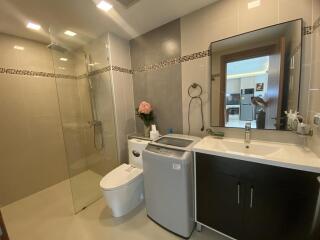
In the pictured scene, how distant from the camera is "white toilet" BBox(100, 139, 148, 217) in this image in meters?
1.68

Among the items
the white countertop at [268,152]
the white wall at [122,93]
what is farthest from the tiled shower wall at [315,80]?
the white wall at [122,93]

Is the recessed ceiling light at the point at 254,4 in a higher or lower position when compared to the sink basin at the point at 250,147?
higher

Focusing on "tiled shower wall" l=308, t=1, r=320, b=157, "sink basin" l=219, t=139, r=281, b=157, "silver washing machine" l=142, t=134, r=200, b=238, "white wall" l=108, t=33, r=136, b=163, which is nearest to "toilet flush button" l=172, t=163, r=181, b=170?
"silver washing machine" l=142, t=134, r=200, b=238

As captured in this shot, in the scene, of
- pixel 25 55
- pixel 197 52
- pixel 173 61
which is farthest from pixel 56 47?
pixel 197 52

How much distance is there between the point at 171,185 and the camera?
1.42 metres

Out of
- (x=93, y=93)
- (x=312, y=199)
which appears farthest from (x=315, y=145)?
(x=93, y=93)

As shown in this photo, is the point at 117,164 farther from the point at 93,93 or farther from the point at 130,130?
the point at 93,93

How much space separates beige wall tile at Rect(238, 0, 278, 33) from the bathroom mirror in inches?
2.3

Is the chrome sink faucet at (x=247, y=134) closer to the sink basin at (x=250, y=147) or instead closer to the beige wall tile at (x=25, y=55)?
the sink basin at (x=250, y=147)

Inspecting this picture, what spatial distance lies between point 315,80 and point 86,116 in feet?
8.90

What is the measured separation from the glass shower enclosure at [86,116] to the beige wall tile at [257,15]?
1.70 m

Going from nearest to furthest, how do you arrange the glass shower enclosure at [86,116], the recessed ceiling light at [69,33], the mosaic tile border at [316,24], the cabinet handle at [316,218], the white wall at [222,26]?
the cabinet handle at [316,218]
the mosaic tile border at [316,24]
the white wall at [222,26]
the recessed ceiling light at [69,33]
the glass shower enclosure at [86,116]

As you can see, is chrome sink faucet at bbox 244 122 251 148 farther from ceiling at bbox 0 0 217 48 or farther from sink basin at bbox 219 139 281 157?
ceiling at bbox 0 0 217 48

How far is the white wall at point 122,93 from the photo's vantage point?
7.15 feet
